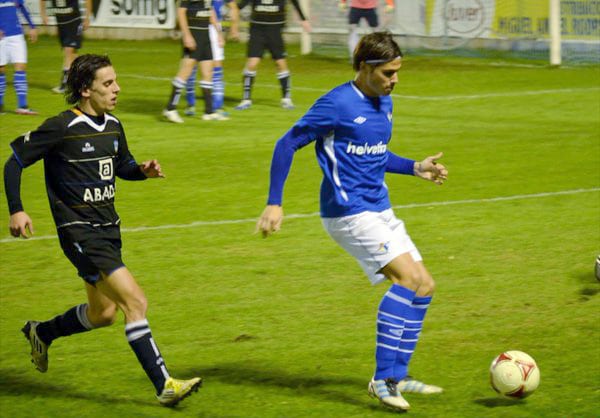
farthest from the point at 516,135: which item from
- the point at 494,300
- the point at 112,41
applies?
the point at 112,41

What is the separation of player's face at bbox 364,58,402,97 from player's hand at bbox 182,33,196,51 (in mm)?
10337

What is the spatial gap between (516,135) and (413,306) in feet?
34.7

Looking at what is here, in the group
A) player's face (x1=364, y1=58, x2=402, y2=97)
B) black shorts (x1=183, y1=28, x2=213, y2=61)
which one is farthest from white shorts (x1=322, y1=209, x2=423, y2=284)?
black shorts (x1=183, y1=28, x2=213, y2=61)

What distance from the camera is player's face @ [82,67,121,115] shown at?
647 cm

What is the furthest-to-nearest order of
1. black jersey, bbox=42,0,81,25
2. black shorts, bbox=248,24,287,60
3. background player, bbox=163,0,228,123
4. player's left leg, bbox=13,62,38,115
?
1. black jersey, bbox=42,0,81,25
2. black shorts, bbox=248,24,287,60
3. player's left leg, bbox=13,62,38,115
4. background player, bbox=163,0,228,123

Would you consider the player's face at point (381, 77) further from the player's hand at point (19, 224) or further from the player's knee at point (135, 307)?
the player's hand at point (19, 224)

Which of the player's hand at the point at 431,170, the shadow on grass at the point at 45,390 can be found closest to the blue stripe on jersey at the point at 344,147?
the player's hand at the point at 431,170

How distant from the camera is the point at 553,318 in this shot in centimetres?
832

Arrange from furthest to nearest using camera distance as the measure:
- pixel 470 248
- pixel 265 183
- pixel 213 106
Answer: pixel 213 106 < pixel 265 183 < pixel 470 248

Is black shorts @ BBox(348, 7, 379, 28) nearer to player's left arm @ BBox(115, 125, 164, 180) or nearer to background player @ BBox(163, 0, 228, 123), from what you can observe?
background player @ BBox(163, 0, 228, 123)

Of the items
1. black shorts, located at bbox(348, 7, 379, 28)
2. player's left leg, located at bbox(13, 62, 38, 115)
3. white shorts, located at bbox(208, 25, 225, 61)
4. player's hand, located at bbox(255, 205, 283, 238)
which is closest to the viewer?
player's hand, located at bbox(255, 205, 283, 238)

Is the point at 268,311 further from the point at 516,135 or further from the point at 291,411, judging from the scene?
the point at 516,135

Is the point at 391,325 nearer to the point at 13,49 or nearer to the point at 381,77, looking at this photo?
the point at 381,77

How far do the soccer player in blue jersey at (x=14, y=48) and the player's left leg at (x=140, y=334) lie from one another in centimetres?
1188
